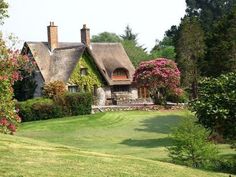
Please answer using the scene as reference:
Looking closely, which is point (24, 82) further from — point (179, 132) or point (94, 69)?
point (179, 132)

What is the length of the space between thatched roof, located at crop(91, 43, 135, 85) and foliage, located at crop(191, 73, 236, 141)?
113 feet

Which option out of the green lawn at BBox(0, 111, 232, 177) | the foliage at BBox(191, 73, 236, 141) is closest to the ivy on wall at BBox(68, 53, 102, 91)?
the green lawn at BBox(0, 111, 232, 177)

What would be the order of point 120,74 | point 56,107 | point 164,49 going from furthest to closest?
1. point 164,49
2. point 120,74
3. point 56,107

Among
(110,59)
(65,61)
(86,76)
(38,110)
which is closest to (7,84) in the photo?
(38,110)

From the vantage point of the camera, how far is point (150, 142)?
99.3 ft

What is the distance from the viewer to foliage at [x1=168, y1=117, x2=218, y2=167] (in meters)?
18.9

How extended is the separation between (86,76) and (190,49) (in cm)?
1139

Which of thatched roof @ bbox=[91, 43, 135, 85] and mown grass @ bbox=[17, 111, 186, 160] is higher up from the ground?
thatched roof @ bbox=[91, 43, 135, 85]

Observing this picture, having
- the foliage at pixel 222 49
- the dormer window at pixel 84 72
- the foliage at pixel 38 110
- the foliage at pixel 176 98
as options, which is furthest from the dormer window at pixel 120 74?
the foliage at pixel 222 49

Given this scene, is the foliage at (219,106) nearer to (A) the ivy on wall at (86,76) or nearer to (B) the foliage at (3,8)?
(B) the foliage at (3,8)

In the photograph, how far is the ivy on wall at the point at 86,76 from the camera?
53906 mm

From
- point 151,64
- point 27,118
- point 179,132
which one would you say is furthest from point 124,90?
point 179,132

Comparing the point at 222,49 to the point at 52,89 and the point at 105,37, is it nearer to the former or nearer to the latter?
the point at 52,89

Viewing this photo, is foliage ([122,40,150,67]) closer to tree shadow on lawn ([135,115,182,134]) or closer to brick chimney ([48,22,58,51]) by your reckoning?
brick chimney ([48,22,58,51])
